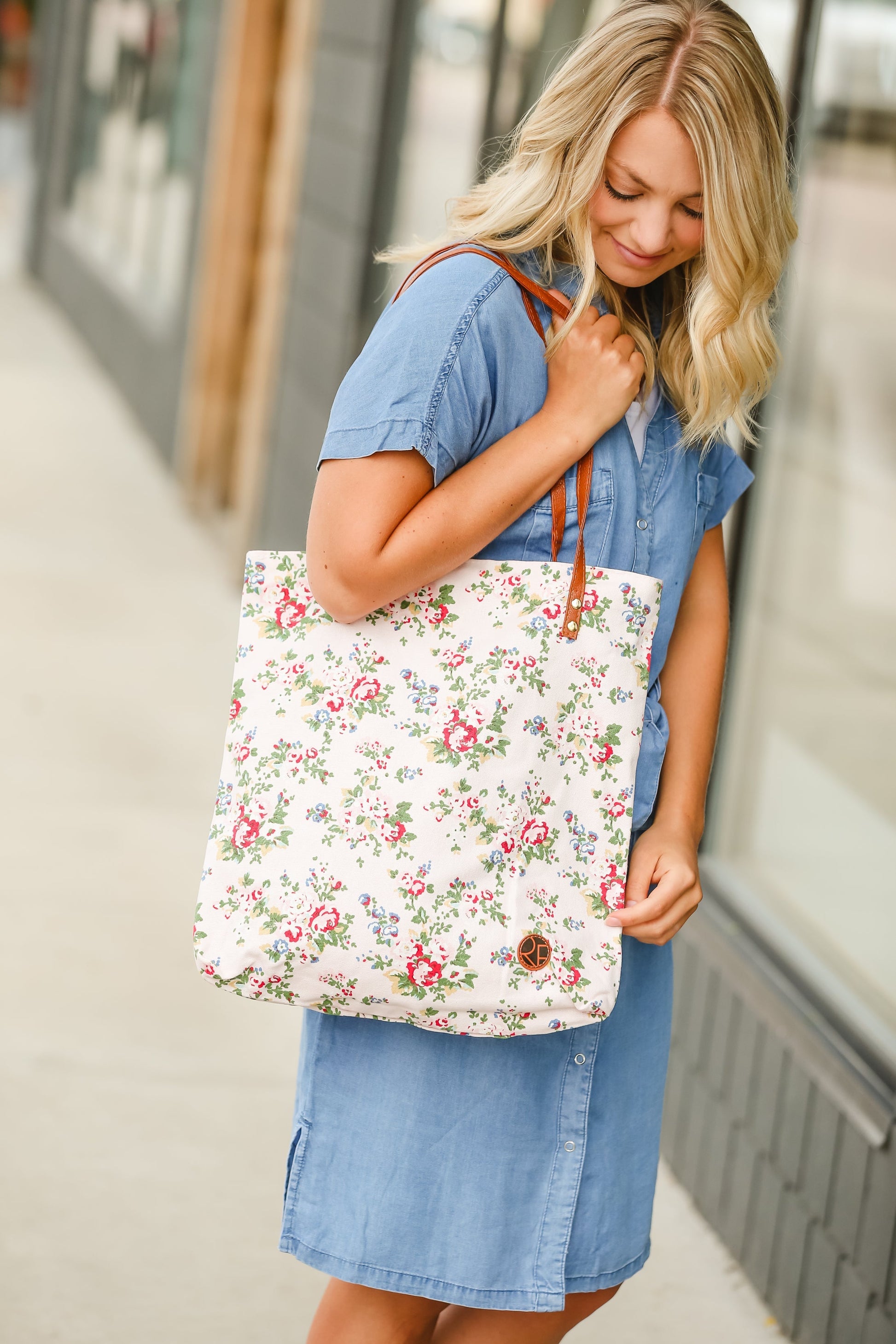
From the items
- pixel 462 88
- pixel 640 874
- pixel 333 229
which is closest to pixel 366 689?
pixel 640 874

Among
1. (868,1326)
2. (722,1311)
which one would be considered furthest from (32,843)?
(868,1326)

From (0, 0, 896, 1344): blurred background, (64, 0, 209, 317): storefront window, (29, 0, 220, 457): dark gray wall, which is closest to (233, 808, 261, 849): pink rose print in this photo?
(0, 0, 896, 1344): blurred background

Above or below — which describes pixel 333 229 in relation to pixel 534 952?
above

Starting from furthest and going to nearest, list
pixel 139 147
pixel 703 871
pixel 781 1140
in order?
pixel 139 147 → pixel 703 871 → pixel 781 1140

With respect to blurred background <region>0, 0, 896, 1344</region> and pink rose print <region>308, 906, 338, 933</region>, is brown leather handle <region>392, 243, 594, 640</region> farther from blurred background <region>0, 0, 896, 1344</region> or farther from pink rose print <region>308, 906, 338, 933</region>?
blurred background <region>0, 0, 896, 1344</region>

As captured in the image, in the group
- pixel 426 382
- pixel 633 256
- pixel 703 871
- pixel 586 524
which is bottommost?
pixel 703 871

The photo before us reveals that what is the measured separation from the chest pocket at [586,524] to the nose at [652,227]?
22 cm

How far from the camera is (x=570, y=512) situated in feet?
5.12

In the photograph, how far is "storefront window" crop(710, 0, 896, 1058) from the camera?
2857 millimetres

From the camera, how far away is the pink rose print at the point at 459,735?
1.49m

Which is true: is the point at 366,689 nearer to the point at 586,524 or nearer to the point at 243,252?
the point at 586,524

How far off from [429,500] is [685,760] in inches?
18.0

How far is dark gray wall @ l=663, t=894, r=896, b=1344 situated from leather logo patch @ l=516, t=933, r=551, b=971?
3.59 feet

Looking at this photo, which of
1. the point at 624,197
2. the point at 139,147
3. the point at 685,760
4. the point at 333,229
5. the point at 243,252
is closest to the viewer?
the point at 624,197
